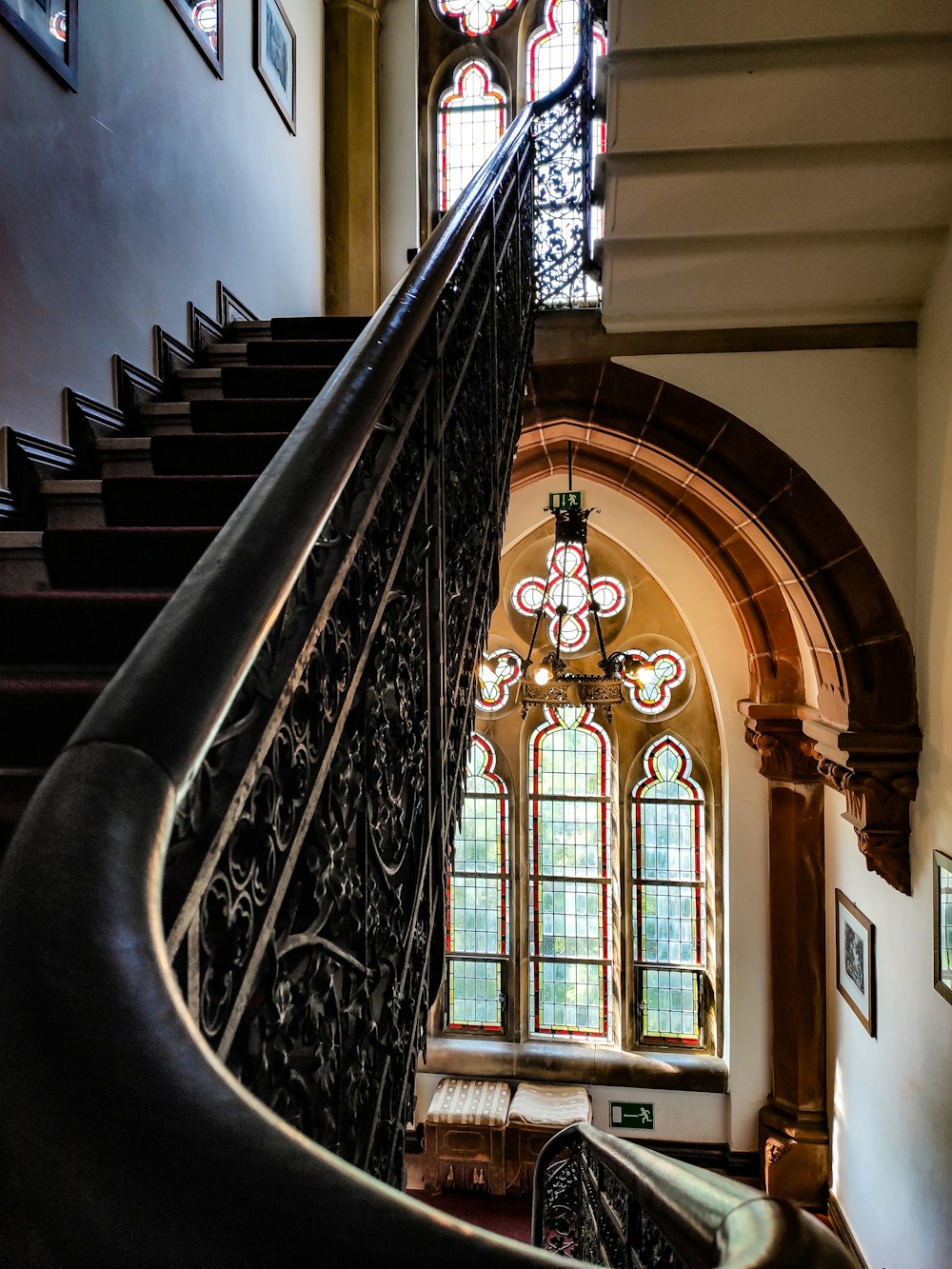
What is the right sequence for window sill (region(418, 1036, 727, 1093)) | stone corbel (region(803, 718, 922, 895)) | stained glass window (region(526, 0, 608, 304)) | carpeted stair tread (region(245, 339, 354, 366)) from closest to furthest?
carpeted stair tread (region(245, 339, 354, 366)), stone corbel (region(803, 718, 922, 895)), stained glass window (region(526, 0, 608, 304)), window sill (region(418, 1036, 727, 1093))

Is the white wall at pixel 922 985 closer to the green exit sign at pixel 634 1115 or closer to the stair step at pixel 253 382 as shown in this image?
the green exit sign at pixel 634 1115

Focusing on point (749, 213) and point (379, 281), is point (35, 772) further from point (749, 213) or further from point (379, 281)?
point (379, 281)

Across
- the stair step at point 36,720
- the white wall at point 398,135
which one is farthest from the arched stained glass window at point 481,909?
the stair step at point 36,720

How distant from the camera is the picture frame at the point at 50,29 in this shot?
9.02ft

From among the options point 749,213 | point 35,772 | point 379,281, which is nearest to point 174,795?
point 35,772

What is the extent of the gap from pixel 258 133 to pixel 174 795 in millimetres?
5000

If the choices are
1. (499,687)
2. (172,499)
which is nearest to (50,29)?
(172,499)

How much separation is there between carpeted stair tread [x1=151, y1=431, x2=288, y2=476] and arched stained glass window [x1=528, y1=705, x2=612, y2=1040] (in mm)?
5098

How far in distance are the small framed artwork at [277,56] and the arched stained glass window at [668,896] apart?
5.43 metres

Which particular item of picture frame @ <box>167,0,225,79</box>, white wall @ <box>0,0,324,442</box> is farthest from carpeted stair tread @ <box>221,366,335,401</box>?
picture frame @ <box>167,0,225,79</box>

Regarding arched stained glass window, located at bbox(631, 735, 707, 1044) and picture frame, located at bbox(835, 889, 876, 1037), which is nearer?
picture frame, located at bbox(835, 889, 876, 1037)

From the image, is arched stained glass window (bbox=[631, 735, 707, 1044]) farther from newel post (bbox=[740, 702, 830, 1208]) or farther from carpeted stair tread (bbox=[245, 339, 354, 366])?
carpeted stair tread (bbox=[245, 339, 354, 366])

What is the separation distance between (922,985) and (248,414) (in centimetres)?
400

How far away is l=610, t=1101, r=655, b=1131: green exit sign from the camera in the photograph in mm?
6961
